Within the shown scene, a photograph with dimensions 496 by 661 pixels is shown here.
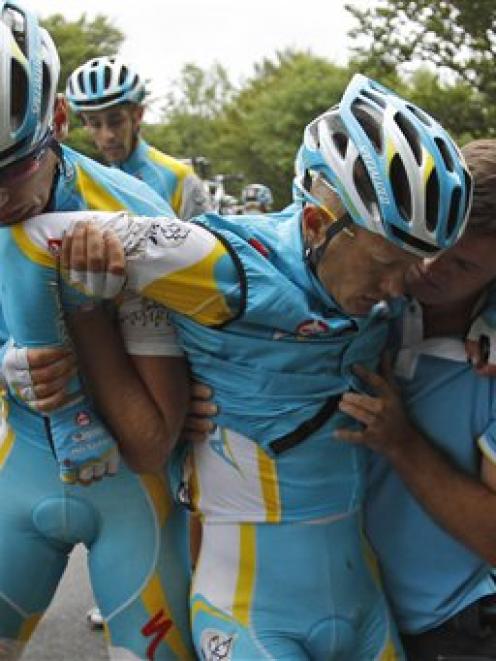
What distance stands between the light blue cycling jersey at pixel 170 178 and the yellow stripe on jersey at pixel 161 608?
13.2ft

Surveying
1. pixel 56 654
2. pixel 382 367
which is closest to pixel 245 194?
pixel 56 654

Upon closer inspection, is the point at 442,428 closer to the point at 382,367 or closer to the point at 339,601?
the point at 382,367

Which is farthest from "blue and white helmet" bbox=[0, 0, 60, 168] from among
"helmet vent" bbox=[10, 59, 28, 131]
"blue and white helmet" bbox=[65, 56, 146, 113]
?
"blue and white helmet" bbox=[65, 56, 146, 113]

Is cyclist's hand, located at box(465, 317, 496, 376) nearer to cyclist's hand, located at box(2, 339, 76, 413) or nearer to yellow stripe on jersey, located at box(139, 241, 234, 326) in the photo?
yellow stripe on jersey, located at box(139, 241, 234, 326)

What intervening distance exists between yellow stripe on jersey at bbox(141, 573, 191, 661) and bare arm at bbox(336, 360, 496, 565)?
0.70 metres

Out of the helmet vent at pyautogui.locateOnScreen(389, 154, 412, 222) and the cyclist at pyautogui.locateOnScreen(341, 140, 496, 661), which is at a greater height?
the helmet vent at pyautogui.locateOnScreen(389, 154, 412, 222)

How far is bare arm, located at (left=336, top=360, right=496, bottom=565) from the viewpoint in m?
2.55

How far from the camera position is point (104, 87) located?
7113 millimetres

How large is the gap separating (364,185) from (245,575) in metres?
0.92

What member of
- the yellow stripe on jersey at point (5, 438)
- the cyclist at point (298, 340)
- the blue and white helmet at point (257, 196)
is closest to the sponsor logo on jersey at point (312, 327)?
the cyclist at point (298, 340)

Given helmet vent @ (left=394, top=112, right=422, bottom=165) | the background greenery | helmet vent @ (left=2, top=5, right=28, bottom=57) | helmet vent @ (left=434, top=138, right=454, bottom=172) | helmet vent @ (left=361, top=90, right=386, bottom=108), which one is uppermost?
helmet vent @ (left=2, top=5, right=28, bottom=57)

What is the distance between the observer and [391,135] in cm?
237

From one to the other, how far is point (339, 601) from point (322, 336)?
0.62 meters

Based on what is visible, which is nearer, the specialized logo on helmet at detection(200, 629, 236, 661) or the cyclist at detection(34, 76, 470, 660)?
the cyclist at detection(34, 76, 470, 660)
